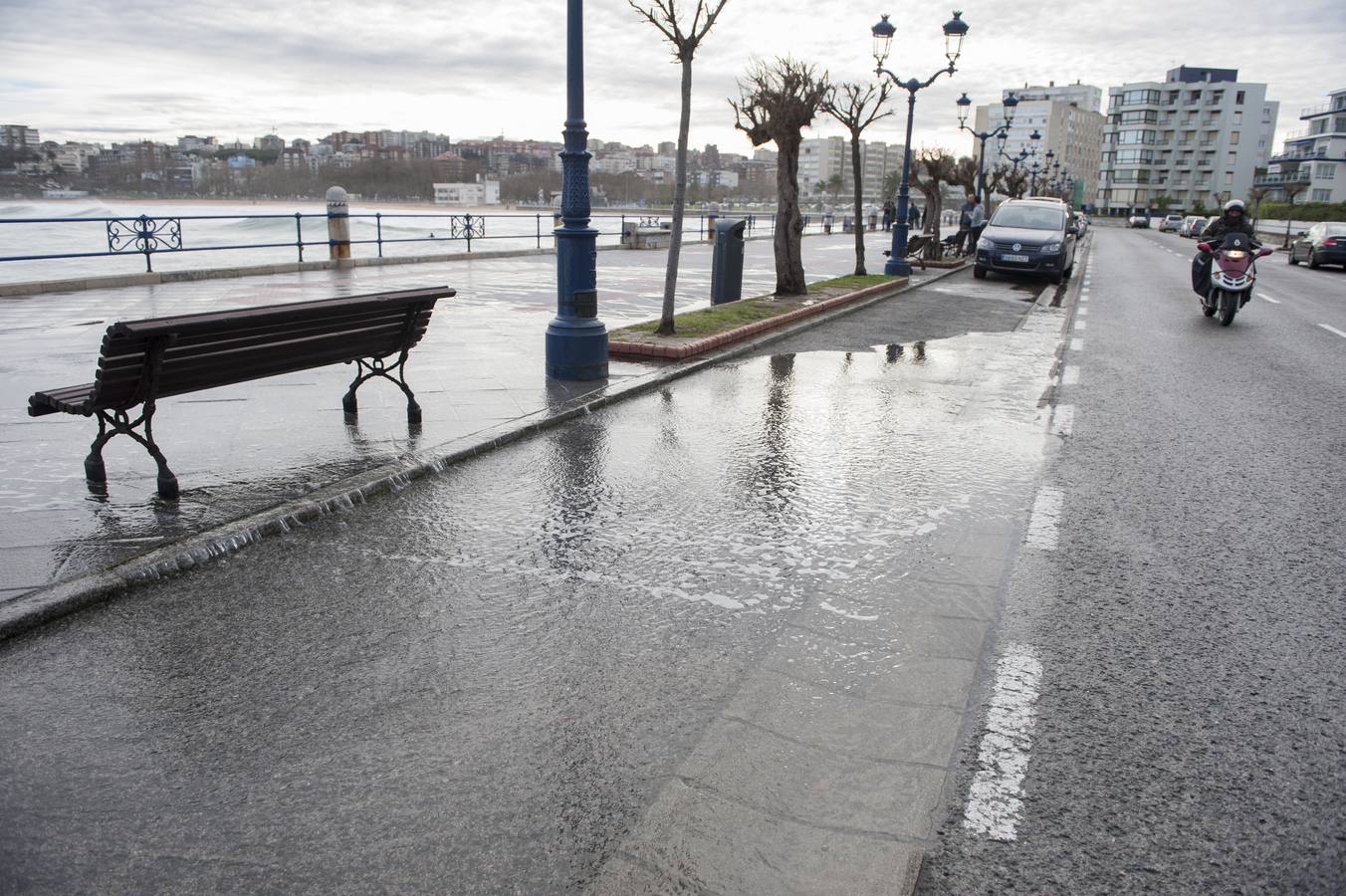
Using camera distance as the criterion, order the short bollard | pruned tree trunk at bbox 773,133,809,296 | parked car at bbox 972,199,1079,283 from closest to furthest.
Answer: pruned tree trunk at bbox 773,133,809,296, the short bollard, parked car at bbox 972,199,1079,283

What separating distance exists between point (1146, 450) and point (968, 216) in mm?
27773

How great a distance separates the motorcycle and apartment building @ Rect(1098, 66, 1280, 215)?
13577cm

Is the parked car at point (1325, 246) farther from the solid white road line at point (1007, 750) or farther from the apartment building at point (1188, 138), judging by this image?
the apartment building at point (1188, 138)

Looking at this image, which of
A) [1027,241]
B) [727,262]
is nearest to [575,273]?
[727,262]

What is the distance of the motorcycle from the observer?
14.4 metres

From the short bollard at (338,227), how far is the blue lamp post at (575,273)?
13924 mm

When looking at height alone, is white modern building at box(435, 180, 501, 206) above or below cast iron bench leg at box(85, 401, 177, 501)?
above

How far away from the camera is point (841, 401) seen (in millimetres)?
8359

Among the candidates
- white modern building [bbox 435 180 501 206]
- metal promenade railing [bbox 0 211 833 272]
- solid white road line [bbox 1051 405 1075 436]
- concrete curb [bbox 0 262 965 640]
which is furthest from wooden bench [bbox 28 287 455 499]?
white modern building [bbox 435 180 501 206]

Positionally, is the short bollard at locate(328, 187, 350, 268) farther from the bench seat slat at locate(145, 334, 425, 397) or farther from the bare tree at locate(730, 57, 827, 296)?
the bench seat slat at locate(145, 334, 425, 397)

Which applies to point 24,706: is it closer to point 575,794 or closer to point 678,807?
point 575,794

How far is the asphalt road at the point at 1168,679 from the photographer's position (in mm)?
2525

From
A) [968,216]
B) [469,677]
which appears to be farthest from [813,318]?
[968,216]

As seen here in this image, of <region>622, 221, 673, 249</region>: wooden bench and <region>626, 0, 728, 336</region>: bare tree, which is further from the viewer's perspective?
<region>622, 221, 673, 249</region>: wooden bench
